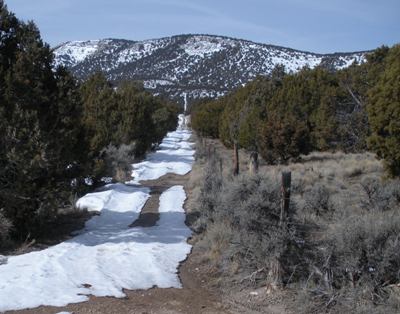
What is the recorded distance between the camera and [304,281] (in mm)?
8047

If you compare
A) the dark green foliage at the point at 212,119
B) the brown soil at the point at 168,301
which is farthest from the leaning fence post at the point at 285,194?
the dark green foliage at the point at 212,119

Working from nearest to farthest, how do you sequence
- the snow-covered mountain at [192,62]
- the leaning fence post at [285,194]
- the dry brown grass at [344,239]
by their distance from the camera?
1. the dry brown grass at [344,239]
2. the leaning fence post at [285,194]
3. the snow-covered mountain at [192,62]

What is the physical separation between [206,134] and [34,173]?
193 feet

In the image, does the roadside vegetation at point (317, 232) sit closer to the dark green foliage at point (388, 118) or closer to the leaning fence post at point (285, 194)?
the dark green foliage at point (388, 118)

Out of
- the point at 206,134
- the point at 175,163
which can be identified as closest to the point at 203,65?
the point at 206,134

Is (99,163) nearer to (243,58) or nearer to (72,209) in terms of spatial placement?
(72,209)

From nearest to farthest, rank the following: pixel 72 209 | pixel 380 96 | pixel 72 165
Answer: pixel 72 165
pixel 72 209
pixel 380 96

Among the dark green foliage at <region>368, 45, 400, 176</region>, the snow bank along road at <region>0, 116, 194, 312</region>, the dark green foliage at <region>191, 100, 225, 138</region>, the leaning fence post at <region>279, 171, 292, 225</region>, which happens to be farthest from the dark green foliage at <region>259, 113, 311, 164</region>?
the dark green foliage at <region>191, 100, 225, 138</region>

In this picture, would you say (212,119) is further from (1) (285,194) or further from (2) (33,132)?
(1) (285,194)

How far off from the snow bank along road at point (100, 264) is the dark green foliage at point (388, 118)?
6126 mm

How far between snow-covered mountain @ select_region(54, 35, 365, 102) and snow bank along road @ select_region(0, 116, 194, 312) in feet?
406

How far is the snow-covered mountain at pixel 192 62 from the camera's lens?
150 meters

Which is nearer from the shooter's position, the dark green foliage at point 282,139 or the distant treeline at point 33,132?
the distant treeline at point 33,132

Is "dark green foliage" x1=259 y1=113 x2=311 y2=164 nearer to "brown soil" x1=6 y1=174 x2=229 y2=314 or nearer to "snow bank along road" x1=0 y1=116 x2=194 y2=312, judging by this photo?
"snow bank along road" x1=0 y1=116 x2=194 y2=312
